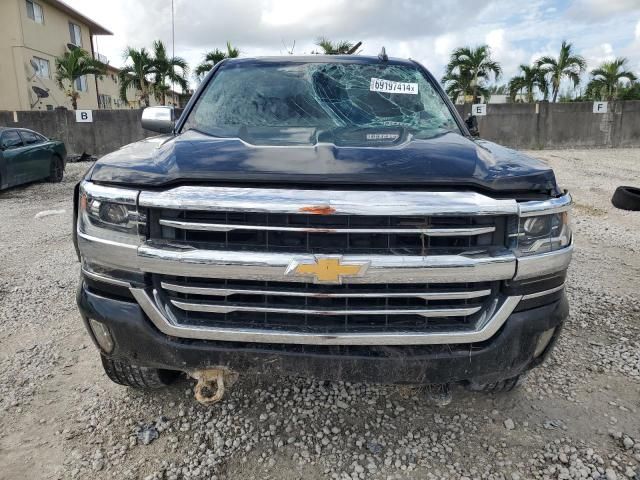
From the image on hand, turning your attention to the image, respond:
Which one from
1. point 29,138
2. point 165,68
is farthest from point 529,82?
point 29,138

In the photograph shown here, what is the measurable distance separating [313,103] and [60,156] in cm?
1112

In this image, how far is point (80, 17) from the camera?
99.8ft

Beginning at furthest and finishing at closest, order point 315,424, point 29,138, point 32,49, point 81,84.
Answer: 1. point 81,84
2. point 32,49
3. point 29,138
4. point 315,424

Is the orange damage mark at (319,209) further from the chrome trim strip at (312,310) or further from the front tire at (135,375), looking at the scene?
the front tire at (135,375)

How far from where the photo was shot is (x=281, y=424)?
2.48 metres

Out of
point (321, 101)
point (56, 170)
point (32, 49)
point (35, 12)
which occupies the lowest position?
point (56, 170)

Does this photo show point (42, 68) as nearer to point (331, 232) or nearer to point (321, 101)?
point (321, 101)

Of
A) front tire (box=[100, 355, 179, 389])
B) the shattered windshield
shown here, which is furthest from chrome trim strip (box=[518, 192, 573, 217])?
front tire (box=[100, 355, 179, 389])

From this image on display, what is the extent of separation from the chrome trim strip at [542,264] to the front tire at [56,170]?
40.7 ft

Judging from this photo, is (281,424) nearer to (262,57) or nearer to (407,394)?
(407,394)

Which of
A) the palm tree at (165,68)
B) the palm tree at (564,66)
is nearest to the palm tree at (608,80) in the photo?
the palm tree at (564,66)

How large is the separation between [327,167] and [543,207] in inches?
35.0

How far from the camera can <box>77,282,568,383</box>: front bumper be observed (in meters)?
1.98

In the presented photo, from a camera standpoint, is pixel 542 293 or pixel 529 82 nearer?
pixel 542 293
